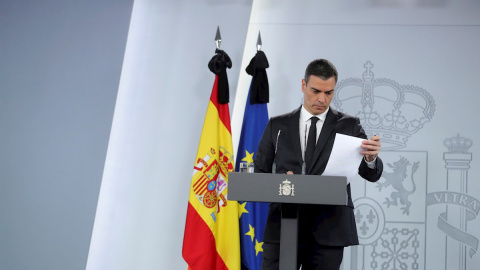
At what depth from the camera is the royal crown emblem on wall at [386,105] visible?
4324mm

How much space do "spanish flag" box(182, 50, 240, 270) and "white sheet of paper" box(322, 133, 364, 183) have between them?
173 cm

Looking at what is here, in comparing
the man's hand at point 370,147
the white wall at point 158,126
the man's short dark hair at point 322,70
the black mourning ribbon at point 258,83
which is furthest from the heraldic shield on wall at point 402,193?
the man's hand at point 370,147

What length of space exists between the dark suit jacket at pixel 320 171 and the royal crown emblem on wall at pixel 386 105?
1679 millimetres

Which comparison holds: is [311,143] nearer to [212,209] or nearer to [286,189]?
[286,189]

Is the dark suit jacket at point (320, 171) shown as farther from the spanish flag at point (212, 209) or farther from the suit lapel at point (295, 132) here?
the spanish flag at point (212, 209)

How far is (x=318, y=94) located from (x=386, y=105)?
5.85ft

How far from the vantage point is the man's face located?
2.71m

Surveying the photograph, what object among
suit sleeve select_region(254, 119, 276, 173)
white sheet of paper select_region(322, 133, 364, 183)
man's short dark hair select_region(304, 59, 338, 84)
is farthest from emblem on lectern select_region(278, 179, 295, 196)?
man's short dark hair select_region(304, 59, 338, 84)

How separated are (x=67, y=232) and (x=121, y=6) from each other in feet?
5.48

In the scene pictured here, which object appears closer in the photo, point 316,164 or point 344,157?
point 344,157

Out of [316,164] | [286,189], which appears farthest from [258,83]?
[286,189]

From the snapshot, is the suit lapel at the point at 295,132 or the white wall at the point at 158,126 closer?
the suit lapel at the point at 295,132

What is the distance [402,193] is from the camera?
427 centimetres

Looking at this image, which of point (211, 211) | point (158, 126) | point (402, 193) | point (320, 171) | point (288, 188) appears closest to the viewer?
point (288, 188)
